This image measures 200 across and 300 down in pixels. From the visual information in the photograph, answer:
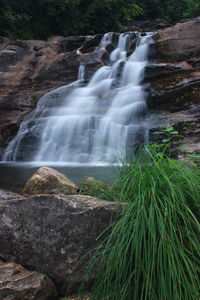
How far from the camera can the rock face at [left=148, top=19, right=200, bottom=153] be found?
7.38 m

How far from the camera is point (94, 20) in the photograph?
19516 mm

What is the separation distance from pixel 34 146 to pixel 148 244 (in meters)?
8.26

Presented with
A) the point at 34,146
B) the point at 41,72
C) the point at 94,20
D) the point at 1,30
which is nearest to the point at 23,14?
the point at 1,30

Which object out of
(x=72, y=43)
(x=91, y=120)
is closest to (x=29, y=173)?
(x=91, y=120)

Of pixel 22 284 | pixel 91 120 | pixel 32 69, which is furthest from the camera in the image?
pixel 32 69

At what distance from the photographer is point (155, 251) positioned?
5.21 feet

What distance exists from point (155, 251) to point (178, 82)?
25.7 ft

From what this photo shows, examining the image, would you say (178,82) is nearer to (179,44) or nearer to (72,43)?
(179,44)

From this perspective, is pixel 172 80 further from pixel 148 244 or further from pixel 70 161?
pixel 148 244

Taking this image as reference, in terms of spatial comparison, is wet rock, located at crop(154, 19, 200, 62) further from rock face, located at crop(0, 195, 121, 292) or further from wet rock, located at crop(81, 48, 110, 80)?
rock face, located at crop(0, 195, 121, 292)

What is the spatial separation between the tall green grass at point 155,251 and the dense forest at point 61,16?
1875 centimetres

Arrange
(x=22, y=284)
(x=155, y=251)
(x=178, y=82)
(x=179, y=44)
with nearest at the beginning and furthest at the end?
(x=155, y=251)
(x=22, y=284)
(x=178, y=82)
(x=179, y=44)

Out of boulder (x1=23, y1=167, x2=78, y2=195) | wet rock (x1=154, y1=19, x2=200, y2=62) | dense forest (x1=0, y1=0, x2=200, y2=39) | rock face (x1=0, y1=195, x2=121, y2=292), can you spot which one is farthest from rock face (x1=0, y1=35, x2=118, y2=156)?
rock face (x1=0, y1=195, x2=121, y2=292)

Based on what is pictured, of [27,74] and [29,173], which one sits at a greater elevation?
[27,74]
